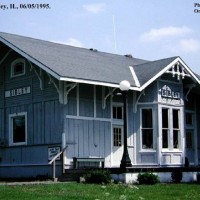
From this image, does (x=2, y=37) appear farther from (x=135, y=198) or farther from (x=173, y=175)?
(x=135, y=198)

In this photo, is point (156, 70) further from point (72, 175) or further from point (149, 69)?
point (72, 175)

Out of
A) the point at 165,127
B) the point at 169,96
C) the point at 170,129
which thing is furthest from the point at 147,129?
the point at 169,96

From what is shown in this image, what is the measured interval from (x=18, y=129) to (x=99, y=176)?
7.30 metres

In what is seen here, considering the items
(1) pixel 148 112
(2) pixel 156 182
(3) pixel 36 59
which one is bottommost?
(2) pixel 156 182

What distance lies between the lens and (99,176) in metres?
16.8

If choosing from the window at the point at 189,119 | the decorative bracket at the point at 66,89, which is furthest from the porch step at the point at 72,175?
the window at the point at 189,119

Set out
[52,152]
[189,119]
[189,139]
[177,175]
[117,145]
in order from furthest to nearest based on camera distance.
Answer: [189,119] → [189,139] → [117,145] → [52,152] → [177,175]

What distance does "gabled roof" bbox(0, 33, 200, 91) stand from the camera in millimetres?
19938

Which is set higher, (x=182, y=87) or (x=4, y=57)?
(x=4, y=57)

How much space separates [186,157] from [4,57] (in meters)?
10.3

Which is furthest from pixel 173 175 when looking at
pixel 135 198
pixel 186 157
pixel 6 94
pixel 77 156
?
pixel 6 94

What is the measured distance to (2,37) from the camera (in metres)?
21.9

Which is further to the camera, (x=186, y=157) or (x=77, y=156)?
(x=186, y=157)

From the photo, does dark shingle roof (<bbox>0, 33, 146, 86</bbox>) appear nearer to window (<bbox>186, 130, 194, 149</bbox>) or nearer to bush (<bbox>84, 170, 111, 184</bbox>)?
bush (<bbox>84, 170, 111, 184</bbox>)
